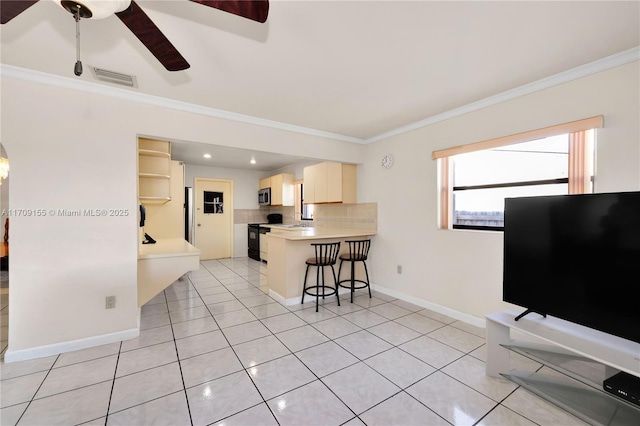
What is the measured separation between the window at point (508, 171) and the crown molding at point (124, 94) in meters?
2.17

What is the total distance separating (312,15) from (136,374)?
2.84 metres

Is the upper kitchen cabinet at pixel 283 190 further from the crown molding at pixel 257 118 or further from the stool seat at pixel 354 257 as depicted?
the stool seat at pixel 354 257

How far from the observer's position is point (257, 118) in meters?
3.26

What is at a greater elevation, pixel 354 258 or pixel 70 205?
pixel 70 205

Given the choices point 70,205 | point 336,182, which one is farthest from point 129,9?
point 336,182

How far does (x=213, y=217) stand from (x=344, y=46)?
5734 mm

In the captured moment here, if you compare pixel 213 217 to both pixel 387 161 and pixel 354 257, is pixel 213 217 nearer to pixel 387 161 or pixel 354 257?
pixel 354 257

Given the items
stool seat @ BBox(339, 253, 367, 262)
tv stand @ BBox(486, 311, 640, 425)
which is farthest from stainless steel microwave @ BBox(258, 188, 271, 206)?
tv stand @ BBox(486, 311, 640, 425)

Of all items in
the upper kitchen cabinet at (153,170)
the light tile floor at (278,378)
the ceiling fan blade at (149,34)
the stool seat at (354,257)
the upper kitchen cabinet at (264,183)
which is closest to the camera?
the ceiling fan blade at (149,34)

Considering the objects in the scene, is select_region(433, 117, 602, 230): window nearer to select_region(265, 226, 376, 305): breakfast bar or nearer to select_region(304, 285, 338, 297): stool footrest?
select_region(265, 226, 376, 305): breakfast bar

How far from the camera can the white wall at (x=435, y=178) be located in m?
2.00

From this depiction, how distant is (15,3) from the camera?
1.12 metres

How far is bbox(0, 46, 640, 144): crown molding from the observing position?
207cm

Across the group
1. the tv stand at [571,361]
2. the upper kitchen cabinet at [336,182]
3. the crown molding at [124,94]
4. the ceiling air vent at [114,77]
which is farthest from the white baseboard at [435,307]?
the ceiling air vent at [114,77]
